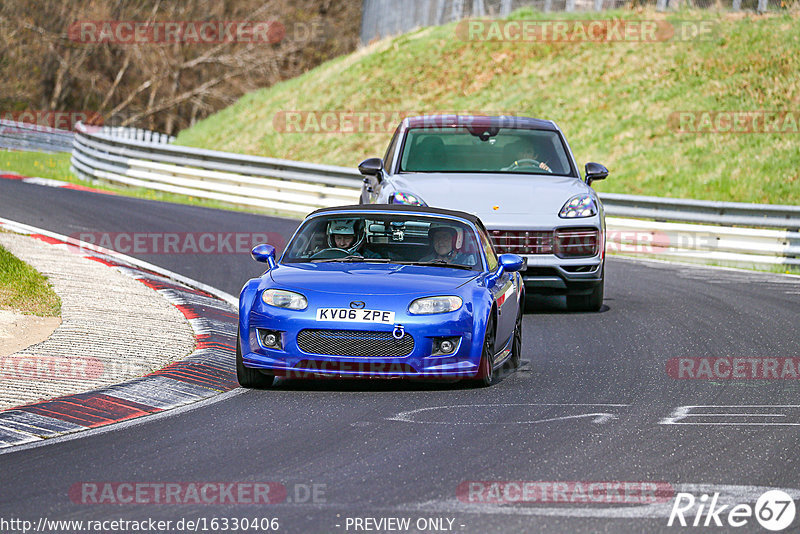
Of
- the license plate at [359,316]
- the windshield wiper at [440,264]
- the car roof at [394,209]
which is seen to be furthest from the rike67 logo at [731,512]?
the car roof at [394,209]

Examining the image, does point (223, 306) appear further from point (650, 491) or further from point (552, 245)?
point (650, 491)

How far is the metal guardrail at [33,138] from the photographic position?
3797 cm

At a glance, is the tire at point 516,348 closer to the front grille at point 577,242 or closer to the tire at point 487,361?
the tire at point 487,361

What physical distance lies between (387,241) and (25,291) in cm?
367

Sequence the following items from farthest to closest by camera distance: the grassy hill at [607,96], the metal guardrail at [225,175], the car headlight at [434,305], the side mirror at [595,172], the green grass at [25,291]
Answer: the grassy hill at [607,96], the metal guardrail at [225,175], the side mirror at [595,172], the green grass at [25,291], the car headlight at [434,305]

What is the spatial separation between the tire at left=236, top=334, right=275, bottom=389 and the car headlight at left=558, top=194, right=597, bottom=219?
467cm

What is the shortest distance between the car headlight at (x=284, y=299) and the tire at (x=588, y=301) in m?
5.07

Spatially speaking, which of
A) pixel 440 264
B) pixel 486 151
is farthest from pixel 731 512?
pixel 486 151

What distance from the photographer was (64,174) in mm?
30062

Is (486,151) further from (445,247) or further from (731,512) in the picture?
(731,512)

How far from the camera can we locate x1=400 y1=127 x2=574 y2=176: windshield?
13742 mm

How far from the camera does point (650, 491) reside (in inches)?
238

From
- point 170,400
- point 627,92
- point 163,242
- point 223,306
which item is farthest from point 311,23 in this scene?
point 170,400

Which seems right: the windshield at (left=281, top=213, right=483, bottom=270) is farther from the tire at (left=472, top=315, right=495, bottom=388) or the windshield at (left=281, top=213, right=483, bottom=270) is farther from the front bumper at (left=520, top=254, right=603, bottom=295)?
the front bumper at (left=520, top=254, right=603, bottom=295)
